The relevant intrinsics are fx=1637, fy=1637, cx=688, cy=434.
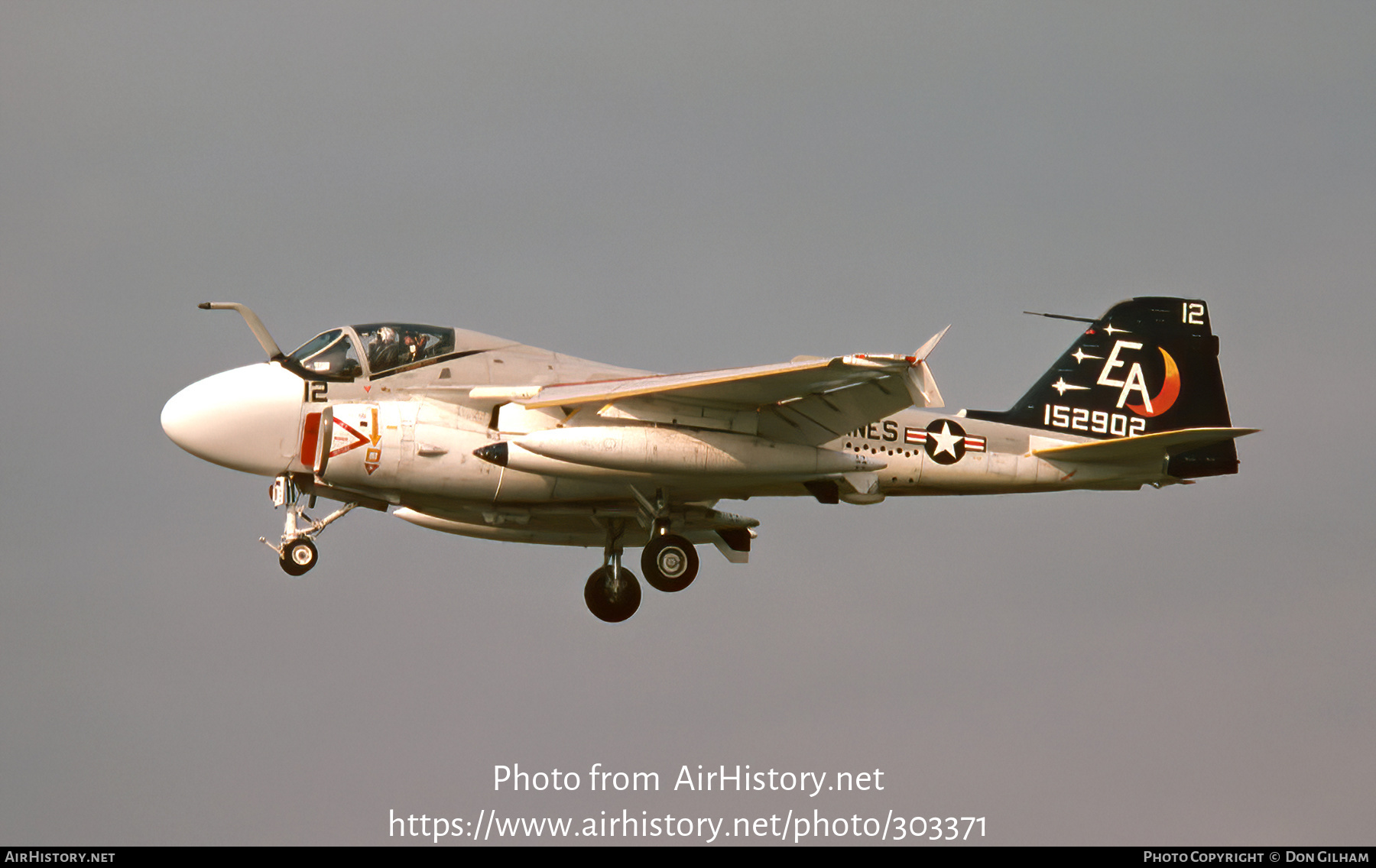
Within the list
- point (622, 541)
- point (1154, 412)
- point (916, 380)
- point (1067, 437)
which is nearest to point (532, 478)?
point (622, 541)

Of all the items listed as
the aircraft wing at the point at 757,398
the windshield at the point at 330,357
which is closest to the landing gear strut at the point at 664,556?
the aircraft wing at the point at 757,398

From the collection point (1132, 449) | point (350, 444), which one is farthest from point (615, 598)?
point (1132, 449)

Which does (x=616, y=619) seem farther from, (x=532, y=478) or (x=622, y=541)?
(x=532, y=478)

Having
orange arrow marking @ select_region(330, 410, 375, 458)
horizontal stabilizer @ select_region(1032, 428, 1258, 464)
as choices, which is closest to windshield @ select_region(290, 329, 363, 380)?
orange arrow marking @ select_region(330, 410, 375, 458)

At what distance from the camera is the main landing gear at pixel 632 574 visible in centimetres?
2231

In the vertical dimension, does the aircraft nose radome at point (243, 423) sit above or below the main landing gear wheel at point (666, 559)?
above

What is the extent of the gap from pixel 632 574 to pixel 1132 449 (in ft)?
23.9

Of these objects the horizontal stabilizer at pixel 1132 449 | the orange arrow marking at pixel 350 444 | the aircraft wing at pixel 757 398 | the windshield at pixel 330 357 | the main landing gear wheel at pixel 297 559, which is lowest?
the main landing gear wheel at pixel 297 559

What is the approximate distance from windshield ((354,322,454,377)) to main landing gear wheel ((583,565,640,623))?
410cm

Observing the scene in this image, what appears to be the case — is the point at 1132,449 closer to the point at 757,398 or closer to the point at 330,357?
the point at 757,398

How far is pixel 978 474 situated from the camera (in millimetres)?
22844

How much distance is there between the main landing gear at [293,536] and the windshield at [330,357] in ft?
5.01

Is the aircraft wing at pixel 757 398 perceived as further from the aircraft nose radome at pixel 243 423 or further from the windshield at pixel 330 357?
the aircraft nose radome at pixel 243 423

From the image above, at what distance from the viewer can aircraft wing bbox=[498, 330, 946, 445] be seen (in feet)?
66.1
